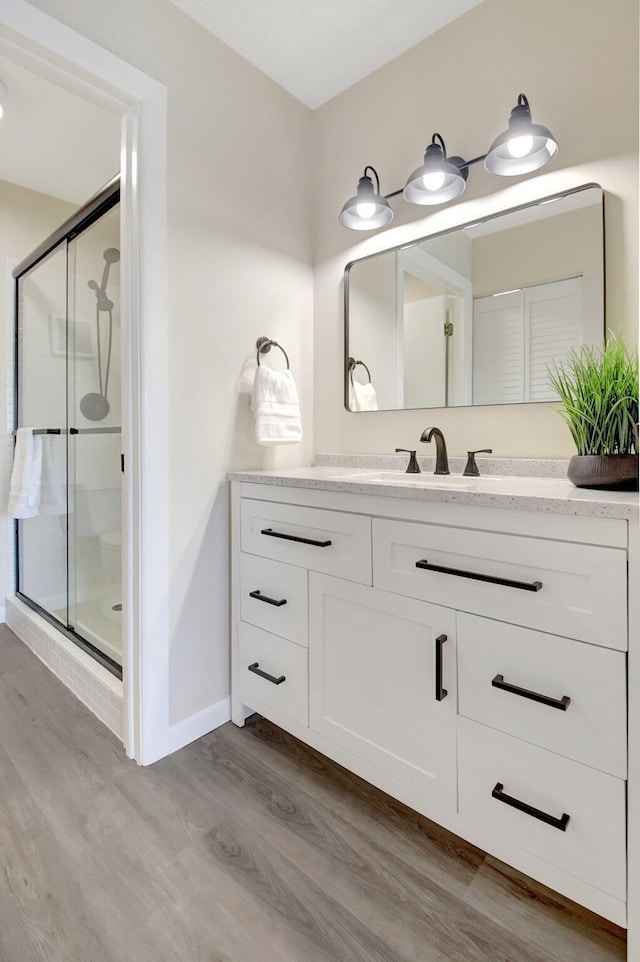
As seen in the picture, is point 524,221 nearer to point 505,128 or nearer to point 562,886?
point 505,128

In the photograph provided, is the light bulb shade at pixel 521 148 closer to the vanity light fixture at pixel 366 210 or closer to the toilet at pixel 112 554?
the vanity light fixture at pixel 366 210

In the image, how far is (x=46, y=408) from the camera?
94.8 inches

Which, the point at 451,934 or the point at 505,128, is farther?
the point at 505,128

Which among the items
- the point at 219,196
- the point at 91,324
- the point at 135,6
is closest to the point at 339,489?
the point at 219,196

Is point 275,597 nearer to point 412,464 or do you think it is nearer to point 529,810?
point 412,464

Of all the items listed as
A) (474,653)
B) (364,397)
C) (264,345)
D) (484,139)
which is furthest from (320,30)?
(474,653)

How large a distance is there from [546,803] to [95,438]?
80.0 inches

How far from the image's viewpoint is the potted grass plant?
110 cm

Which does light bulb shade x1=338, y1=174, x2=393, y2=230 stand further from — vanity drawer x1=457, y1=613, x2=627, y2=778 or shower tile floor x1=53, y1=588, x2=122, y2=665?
shower tile floor x1=53, y1=588, x2=122, y2=665

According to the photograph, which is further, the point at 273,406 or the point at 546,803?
the point at 273,406

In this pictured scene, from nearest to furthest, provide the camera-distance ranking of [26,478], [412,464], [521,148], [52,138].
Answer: [521,148], [412,464], [52,138], [26,478]

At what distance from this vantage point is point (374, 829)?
128cm

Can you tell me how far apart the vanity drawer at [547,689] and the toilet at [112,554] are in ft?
4.70

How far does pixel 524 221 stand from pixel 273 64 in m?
1.20
